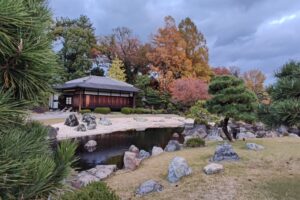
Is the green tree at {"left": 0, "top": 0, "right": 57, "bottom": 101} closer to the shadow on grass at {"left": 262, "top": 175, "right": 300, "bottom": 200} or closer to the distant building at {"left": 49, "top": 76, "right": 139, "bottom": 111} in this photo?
the shadow on grass at {"left": 262, "top": 175, "right": 300, "bottom": 200}

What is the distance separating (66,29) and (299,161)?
1232 inches

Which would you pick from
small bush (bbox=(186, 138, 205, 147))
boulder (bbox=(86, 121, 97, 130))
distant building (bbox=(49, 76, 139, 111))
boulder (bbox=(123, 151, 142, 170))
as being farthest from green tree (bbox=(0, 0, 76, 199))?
distant building (bbox=(49, 76, 139, 111))

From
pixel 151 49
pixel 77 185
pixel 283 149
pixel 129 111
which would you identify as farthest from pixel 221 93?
pixel 151 49

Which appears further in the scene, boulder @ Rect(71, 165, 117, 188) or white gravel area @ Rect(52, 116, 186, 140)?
white gravel area @ Rect(52, 116, 186, 140)

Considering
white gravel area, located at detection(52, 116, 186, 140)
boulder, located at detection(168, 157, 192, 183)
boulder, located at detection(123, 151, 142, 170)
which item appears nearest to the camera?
boulder, located at detection(168, 157, 192, 183)

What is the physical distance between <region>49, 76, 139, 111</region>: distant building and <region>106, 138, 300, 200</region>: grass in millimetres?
20096

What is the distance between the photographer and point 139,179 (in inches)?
253

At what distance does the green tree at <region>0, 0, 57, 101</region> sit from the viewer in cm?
143

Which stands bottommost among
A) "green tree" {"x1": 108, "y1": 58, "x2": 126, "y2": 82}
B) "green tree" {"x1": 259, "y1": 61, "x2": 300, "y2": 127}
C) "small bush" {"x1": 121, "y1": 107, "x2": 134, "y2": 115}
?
"small bush" {"x1": 121, "y1": 107, "x2": 134, "y2": 115}

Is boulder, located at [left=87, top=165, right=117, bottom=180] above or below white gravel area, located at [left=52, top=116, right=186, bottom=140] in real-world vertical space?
below

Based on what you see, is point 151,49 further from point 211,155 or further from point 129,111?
point 211,155

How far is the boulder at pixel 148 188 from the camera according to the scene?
550 centimetres

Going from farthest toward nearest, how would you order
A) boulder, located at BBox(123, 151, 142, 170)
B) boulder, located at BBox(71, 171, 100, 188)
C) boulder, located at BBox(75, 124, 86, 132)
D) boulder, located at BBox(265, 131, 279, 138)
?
1. boulder, located at BBox(75, 124, 86, 132)
2. boulder, located at BBox(265, 131, 279, 138)
3. boulder, located at BBox(123, 151, 142, 170)
4. boulder, located at BBox(71, 171, 100, 188)

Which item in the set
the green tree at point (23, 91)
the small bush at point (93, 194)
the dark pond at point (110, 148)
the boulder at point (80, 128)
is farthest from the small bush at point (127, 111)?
the green tree at point (23, 91)
